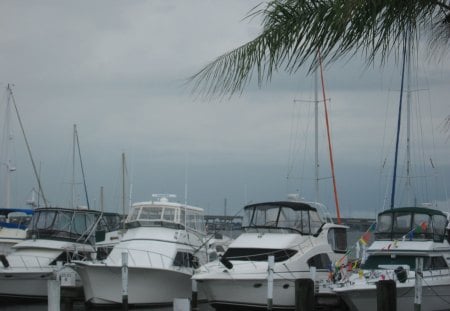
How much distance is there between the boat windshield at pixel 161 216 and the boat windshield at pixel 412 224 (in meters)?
7.29

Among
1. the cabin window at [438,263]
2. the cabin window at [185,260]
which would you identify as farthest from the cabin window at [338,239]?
the cabin window at [185,260]

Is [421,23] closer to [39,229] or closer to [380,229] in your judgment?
[380,229]

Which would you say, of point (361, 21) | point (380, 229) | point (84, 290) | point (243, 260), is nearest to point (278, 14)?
point (361, 21)

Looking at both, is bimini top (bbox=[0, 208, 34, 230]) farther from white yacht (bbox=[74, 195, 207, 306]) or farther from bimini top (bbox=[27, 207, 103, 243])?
white yacht (bbox=[74, 195, 207, 306])

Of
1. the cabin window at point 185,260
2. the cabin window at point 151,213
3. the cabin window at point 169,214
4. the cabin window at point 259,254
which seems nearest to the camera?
the cabin window at point 259,254

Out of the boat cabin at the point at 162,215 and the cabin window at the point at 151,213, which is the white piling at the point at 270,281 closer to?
the boat cabin at the point at 162,215

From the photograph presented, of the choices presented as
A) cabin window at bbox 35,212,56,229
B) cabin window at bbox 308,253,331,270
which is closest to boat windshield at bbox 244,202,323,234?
cabin window at bbox 308,253,331,270

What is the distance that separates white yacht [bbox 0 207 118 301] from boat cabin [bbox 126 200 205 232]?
78.4 inches

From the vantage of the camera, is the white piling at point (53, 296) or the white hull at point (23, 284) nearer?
the white piling at point (53, 296)

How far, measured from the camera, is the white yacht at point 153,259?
79.8ft

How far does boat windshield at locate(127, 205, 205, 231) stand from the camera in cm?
2691

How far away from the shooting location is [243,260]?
74.0 feet

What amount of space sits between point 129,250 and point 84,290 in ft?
6.78

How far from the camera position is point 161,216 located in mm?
27047
